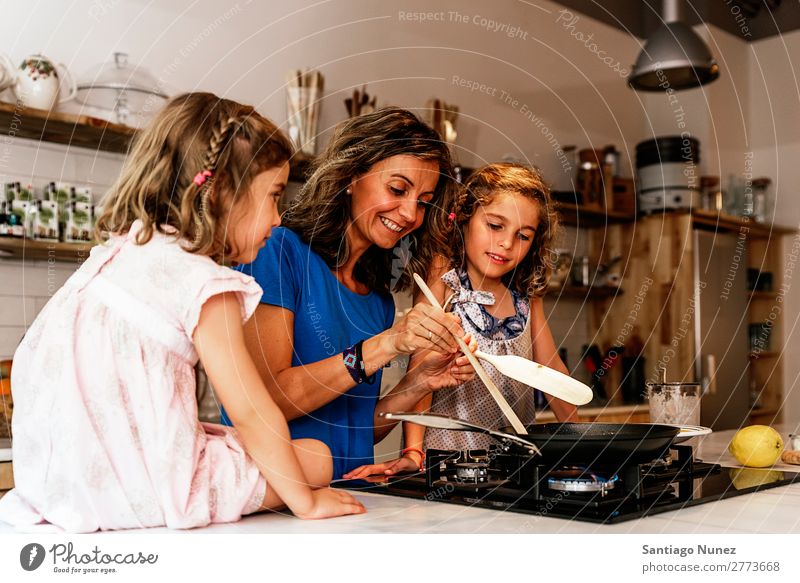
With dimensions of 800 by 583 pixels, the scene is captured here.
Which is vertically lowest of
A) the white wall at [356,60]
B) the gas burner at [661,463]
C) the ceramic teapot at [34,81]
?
the gas burner at [661,463]

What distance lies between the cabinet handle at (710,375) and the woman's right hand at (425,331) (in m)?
2.86

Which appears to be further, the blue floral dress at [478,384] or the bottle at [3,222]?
the bottle at [3,222]

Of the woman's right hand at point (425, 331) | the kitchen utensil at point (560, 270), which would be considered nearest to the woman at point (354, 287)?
the woman's right hand at point (425, 331)

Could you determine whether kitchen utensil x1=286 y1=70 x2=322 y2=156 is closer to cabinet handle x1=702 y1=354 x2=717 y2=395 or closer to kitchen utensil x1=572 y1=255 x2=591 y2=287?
kitchen utensil x1=572 y1=255 x2=591 y2=287

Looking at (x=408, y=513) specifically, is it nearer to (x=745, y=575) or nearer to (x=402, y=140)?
(x=745, y=575)

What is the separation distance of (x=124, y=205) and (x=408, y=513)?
0.44 metres

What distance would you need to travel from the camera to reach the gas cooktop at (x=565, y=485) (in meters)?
0.88

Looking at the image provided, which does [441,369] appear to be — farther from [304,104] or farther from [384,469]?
[304,104]

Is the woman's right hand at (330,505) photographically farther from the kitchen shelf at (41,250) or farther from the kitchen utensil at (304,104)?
the kitchen utensil at (304,104)

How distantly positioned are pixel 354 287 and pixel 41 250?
42.9 inches

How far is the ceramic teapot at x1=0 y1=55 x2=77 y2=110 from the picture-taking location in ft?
6.67

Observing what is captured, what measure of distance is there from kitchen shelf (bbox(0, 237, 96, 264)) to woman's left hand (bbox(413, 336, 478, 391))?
101 centimetres

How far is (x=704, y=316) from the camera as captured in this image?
144 inches

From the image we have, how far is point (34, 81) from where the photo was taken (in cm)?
205
